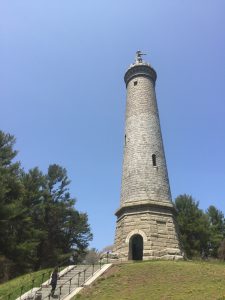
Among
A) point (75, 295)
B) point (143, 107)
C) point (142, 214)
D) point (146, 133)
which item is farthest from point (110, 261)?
point (143, 107)

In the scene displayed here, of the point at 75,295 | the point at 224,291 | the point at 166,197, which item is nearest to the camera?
the point at 224,291

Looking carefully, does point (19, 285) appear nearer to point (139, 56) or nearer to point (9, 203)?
point (9, 203)

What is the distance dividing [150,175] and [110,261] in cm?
655

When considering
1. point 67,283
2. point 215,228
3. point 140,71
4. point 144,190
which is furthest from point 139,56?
point 215,228

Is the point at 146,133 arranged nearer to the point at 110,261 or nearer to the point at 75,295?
the point at 110,261

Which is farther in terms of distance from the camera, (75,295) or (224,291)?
(75,295)

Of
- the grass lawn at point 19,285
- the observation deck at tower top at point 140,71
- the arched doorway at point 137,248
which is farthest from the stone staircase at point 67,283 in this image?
the observation deck at tower top at point 140,71

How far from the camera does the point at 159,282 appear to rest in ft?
54.3

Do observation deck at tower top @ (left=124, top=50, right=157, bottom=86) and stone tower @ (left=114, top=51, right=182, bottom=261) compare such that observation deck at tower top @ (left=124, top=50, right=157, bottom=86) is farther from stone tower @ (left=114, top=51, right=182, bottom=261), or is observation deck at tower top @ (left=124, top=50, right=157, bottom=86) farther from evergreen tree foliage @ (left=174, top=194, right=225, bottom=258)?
evergreen tree foliage @ (left=174, top=194, right=225, bottom=258)

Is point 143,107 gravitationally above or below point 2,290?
above

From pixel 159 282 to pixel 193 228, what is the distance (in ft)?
90.3

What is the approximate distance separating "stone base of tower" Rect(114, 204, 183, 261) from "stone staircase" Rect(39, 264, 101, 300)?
3.42 meters

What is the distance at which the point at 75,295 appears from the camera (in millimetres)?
15703

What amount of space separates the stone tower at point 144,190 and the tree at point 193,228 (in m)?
17.9
